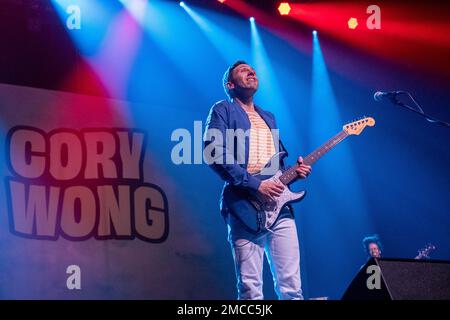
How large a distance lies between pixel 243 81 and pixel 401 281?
7.05ft

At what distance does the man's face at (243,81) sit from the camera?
4551 mm

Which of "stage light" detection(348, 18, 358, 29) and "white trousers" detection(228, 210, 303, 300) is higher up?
"stage light" detection(348, 18, 358, 29)

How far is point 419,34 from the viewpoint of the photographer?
6.82 m

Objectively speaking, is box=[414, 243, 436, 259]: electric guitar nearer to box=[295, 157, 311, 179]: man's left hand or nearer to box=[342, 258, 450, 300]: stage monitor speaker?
box=[295, 157, 311, 179]: man's left hand

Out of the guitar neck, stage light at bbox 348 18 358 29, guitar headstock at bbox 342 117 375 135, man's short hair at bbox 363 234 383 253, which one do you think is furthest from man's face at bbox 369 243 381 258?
stage light at bbox 348 18 358 29

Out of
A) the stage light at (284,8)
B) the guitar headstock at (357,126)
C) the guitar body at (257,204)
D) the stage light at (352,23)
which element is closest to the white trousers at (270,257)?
the guitar body at (257,204)

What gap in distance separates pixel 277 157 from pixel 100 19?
268 cm

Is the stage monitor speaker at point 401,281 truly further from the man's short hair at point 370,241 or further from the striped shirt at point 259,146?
the man's short hair at point 370,241

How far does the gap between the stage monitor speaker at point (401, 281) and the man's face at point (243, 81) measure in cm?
198

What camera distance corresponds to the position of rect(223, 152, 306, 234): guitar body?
411cm

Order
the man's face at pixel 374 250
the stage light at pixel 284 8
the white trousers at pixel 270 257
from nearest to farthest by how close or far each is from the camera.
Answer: the white trousers at pixel 270 257, the man's face at pixel 374 250, the stage light at pixel 284 8

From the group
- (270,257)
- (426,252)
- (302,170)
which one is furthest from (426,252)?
(270,257)

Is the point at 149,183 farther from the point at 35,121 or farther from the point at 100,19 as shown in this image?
the point at 100,19

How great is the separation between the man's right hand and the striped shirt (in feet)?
0.59
